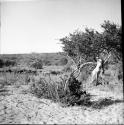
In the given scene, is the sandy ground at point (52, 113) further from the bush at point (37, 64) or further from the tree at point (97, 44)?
the bush at point (37, 64)

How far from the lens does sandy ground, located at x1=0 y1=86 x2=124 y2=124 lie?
16.2ft

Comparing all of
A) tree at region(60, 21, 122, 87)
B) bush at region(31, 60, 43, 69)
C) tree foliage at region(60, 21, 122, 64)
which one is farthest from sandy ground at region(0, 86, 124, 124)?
bush at region(31, 60, 43, 69)

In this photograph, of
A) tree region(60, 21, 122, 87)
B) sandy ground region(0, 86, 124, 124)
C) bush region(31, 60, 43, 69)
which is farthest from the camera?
bush region(31, 60, 43, 69)

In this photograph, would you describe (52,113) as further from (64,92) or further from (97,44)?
(97,44)

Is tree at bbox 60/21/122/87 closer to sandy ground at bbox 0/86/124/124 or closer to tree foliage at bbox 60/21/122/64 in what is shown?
tree foliage at bbox 60/21/122/64

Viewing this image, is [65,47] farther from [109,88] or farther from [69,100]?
[69,100]

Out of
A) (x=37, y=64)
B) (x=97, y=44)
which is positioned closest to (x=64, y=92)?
(x=97, y=44)

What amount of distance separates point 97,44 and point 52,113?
20.7 feet

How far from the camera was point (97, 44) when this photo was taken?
10.7 meters

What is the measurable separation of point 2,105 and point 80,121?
2.92m

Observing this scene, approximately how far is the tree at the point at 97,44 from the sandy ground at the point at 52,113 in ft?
13.3

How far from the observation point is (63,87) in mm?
6816

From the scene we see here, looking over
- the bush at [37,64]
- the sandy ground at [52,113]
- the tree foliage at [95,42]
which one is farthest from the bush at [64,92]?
the bush at [37,64]

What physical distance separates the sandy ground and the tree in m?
4.05
